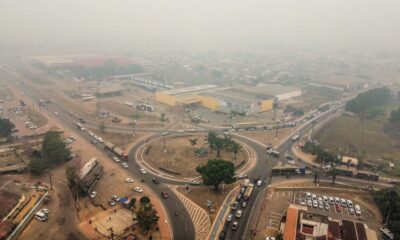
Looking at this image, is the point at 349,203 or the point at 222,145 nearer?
the point at 349,203

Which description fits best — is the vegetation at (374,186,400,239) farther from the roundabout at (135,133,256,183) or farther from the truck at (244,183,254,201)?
the roundabout at (135,133,256,183)

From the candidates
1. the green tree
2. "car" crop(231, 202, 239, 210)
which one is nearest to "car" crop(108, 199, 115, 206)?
"car" crop(231, 202, 239, 210)

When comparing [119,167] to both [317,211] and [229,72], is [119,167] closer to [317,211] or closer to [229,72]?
[317,211]

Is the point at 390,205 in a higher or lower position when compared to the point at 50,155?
lower

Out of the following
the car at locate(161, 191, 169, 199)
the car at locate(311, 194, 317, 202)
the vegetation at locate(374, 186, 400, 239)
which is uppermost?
the vegetation at locate(374, 186, 400, 239)

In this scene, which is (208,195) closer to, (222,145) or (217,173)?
(217,173)

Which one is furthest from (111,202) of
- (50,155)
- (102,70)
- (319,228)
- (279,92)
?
(102,70)

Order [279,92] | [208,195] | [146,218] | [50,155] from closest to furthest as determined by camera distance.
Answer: [146,218] → [208,195] → [50,155] → [279,92]

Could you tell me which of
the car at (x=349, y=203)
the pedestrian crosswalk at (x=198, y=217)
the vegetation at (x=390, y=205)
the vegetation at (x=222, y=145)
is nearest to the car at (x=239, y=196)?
the pedestrian crosswalk at (x=198, y=217)
